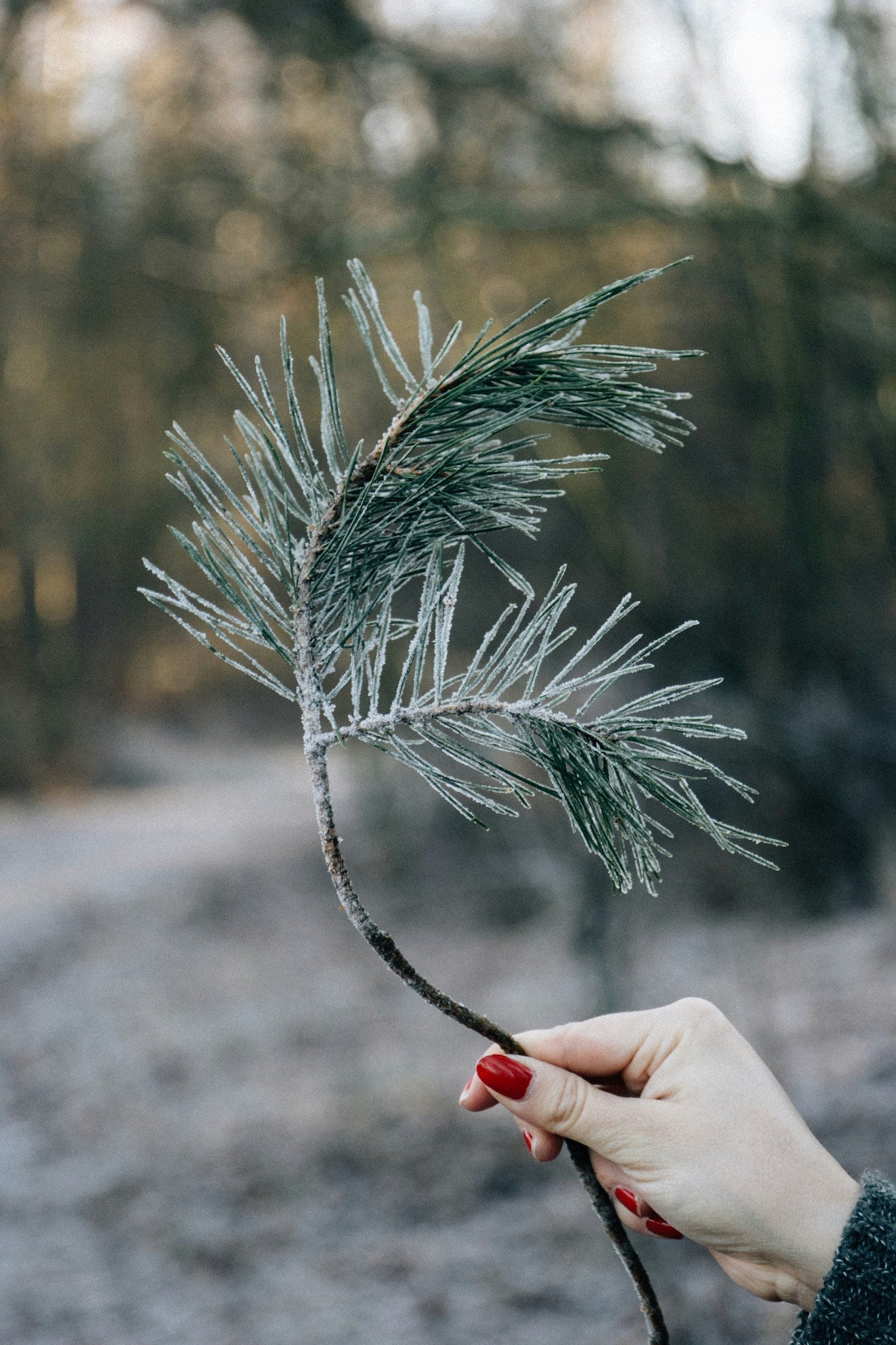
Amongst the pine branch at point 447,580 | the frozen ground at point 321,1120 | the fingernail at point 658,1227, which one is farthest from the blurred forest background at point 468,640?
the pine branch at point 447,580

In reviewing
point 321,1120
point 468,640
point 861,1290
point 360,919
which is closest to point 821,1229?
point 861,1290

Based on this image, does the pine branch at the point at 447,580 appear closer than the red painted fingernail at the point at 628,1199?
Yes

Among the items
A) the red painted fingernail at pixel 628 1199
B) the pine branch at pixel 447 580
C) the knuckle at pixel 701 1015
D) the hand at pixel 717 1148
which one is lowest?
the red painted fingernail at pixel 628 1199

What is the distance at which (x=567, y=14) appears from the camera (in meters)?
5.58

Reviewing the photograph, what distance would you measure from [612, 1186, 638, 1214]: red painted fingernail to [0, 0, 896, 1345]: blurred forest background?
203 centimetres

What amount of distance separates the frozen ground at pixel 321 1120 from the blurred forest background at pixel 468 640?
23mm

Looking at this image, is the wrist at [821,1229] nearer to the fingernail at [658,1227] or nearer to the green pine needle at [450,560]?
the fingernail at [658,1227]

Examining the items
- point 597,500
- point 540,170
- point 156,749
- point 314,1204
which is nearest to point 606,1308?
point 314,1204

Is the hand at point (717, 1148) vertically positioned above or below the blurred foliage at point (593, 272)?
below

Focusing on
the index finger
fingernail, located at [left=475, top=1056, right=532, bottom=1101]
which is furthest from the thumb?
the index finger

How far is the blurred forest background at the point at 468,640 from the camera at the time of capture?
3861 mm

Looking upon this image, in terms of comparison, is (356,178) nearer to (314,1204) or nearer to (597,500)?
(597,500)

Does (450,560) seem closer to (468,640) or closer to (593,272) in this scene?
(468,640)

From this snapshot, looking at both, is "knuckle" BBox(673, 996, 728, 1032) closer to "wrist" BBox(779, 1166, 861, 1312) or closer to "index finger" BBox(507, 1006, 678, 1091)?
"index finger" BBox(507, 1006, 678, 1091)
